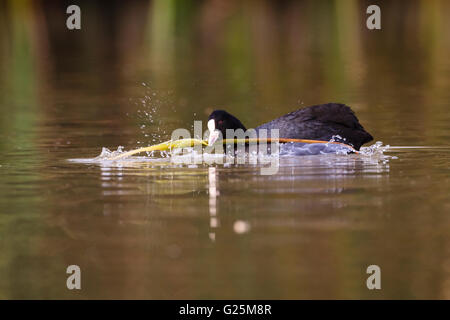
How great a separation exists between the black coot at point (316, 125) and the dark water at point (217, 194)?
0.53 m

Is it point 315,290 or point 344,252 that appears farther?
point 344,252

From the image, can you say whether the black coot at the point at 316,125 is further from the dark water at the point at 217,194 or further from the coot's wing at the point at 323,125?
the dark water at the point at 217,194

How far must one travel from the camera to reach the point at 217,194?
11375 millimetres

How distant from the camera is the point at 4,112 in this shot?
21.0 metres

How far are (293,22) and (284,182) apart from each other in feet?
145

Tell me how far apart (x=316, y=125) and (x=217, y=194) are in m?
4.02

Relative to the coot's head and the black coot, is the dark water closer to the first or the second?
the black coot

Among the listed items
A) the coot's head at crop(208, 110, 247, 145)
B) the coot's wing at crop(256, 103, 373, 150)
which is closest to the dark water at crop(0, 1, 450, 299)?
the coot's wing at crop(256, 103, 373, 150)

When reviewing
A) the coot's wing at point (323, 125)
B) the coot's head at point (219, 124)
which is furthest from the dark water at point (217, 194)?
the coot's head at point (219, 124)

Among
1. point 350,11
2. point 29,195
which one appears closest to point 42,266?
point 29,195

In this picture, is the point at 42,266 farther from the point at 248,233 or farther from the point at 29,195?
the point at 29,195

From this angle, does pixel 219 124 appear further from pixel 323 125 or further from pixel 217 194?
pixel 217 194

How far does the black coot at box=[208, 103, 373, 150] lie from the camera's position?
587 inches

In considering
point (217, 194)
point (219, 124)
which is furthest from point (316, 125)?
point (217, 194)
